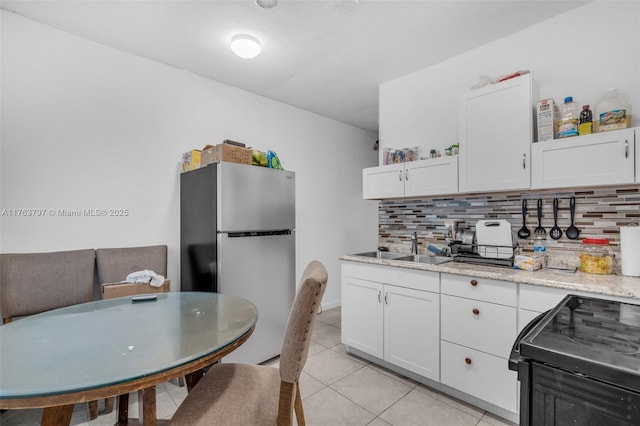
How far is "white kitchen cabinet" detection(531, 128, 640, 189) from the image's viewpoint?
166 centimetres

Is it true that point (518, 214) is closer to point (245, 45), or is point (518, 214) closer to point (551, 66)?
point (551, 66)

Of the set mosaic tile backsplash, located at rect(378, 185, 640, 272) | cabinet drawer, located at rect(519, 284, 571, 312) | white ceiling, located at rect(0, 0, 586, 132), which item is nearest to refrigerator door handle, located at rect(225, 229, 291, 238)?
mosaic tile backsplash, located at rect(378, 185, 640, 272)

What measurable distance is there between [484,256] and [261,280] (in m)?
1.77

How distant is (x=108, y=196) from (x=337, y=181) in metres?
2.76

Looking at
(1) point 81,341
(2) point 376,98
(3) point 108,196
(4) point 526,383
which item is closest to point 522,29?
(2) point 376,98

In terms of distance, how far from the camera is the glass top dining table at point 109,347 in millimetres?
823

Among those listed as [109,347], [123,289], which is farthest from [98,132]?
[109,347]

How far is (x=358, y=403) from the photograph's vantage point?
2020 millimetres

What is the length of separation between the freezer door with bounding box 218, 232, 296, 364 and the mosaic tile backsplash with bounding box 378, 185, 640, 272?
45.5 inches

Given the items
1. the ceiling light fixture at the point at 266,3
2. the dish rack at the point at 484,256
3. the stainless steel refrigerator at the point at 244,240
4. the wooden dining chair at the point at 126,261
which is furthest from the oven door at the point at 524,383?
the wooden dining chair at the point at 126,261

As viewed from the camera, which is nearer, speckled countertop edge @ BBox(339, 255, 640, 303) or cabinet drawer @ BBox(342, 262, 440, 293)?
speckled countertop edge @ BBox(339, 255, 640, 303)

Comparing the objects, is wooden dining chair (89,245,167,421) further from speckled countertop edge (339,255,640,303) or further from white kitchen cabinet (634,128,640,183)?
white kitchen cabinet (634,128,640,183)

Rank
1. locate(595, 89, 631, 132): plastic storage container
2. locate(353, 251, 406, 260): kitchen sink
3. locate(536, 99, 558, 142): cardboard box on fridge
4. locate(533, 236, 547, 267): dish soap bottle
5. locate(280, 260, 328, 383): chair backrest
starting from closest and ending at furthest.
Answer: locate(280, 260, 328, 383): chair backrest
locate(595, 89, 631, 132): plastic storage container
locate(536, 99, 558, 142): cardboard box on fridge
locate(533, 236, 547, 267): dish soap bottle
locate(353, 251, 406, 260): kitchen sink

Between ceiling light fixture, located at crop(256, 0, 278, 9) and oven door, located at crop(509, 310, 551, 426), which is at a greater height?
ceiling light fixture, located at crop(256, 0, 278, 9)
